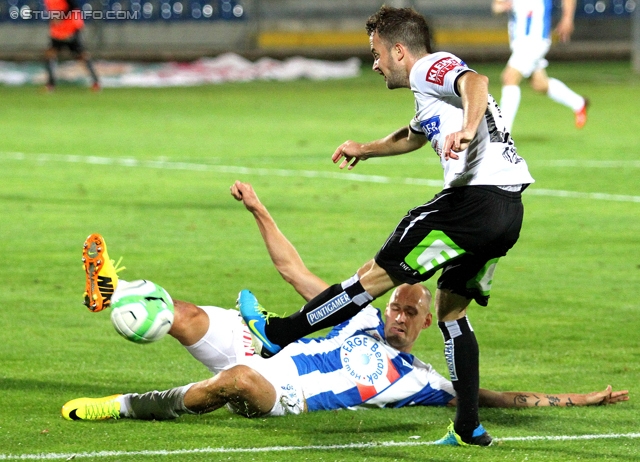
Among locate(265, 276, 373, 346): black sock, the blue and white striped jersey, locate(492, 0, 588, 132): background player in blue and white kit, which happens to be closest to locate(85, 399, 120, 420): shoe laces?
the blue and white striped jersey

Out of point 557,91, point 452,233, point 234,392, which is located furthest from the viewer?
point 557,91

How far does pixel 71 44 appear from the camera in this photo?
28359 mm

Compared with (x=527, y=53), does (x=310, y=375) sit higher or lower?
higher

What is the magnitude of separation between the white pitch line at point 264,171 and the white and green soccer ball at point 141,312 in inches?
346

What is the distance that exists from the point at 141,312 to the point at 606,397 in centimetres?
247

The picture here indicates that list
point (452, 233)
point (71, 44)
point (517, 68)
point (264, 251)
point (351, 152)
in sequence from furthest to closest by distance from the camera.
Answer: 1. point (71, 44)
2. point (517, 68)
3. point (264, 251)
4. point (351, 152)
5. point (452, 233)

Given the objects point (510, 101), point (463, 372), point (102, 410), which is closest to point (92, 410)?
point (102, 410)

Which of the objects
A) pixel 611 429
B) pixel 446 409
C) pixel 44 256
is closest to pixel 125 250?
pixel 44 256

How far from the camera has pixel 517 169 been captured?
5.79 meters

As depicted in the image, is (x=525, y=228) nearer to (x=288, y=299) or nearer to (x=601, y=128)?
(x=288, y=299)

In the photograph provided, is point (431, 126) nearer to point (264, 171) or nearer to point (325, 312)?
point (325, 312)

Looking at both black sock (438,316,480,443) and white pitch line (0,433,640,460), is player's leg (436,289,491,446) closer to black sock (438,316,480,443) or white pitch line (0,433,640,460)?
black sock (438,316,480,443)

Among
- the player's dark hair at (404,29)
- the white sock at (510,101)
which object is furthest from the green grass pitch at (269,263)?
the player's dark hair at (404,29)

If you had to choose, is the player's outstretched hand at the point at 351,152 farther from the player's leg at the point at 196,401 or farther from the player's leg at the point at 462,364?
the player's leg at the point at 196,401
